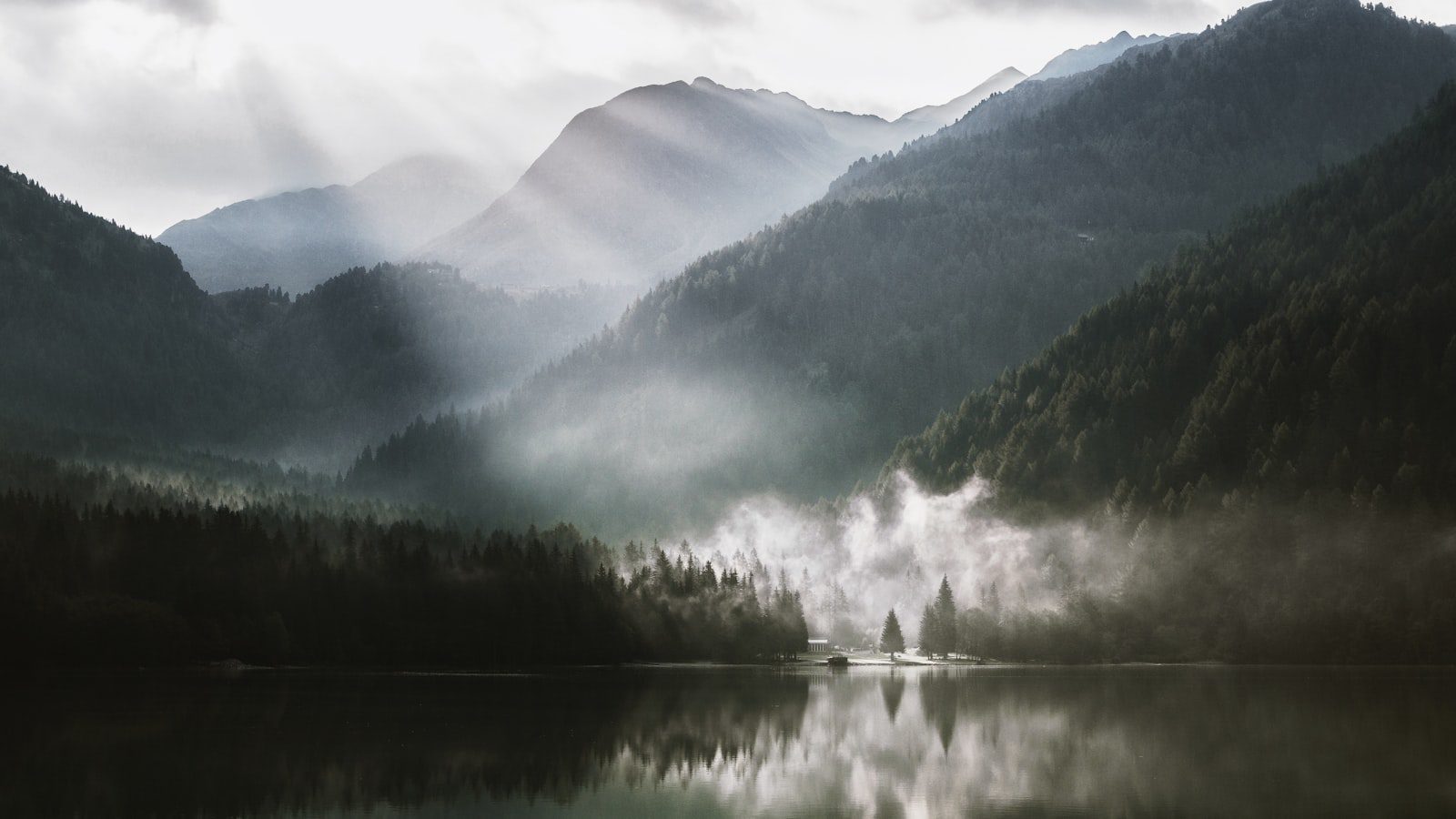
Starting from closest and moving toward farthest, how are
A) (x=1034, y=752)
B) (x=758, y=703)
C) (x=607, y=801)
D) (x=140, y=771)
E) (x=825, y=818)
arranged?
(x=825, y=818) → (x=607, y=801) → (x=140, y=771) → (x=1034, y=752) → (x=758, y=703)

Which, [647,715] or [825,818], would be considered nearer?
[825,818]

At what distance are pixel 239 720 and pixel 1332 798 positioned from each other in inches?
3488

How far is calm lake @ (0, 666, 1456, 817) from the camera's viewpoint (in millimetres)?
90812

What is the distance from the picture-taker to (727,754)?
381ft

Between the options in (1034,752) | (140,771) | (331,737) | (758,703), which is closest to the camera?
(140,771)

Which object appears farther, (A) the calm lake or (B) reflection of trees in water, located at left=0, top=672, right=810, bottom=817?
(B) reflection of trees in water, located at left=0, top=672, right=810, bottom=817

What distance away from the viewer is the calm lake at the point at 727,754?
298 ft

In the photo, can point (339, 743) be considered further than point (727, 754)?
Yes

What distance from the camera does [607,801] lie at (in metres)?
93.6

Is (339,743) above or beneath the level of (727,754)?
above

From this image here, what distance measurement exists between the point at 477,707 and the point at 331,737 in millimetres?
33027

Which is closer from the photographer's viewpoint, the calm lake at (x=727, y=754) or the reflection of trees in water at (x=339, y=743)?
the calm lake at (x=727, y=754)

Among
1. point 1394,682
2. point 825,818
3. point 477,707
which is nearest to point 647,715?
point 477,707

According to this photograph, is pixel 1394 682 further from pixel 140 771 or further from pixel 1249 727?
pixel 140 771
